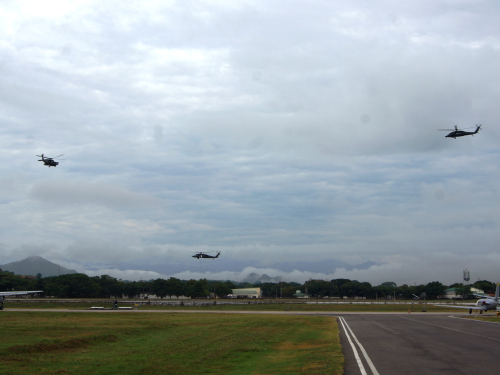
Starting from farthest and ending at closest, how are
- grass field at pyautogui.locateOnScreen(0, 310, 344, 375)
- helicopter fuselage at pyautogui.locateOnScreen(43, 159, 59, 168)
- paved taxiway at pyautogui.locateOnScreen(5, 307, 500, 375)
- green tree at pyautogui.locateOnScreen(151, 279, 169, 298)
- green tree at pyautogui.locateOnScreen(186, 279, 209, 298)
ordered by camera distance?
green tree at pyautogui.locateOnScreen(151, 279, 169, 298)
green tree at pyautogui.locateOnScreen(186, 279, 209, 298)
helicopter fuselage at pyautogui.locateOnScreen(43, 159, 59, 168)
grass field at pyautogui.locateOnScreen(0, 310, 344, 375)
paved taxiway at pyautogui.locateOnScreen(5, 307, 500, 375)

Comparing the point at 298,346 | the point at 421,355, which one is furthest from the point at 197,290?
the point at 421,355

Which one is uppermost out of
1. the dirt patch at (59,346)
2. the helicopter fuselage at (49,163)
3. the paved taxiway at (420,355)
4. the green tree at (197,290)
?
the helicopter fuselage at (49,163)

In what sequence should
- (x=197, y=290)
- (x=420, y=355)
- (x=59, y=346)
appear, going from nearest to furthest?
1. (x=420, y=355)
2. (x=59, y=346)
3. (x=197, y=290)

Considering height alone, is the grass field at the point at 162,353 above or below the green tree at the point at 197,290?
above

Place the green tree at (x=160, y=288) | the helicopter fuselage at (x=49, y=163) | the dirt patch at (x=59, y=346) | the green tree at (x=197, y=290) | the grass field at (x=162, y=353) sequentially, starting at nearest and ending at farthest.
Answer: the grass field at (x=162, y=353), the dirt patch at (x=59, y=346), the helicopter fuselage at (x=49, y=163), the green tree at (x=197, y=290), the green tree at (x=160, y=288)

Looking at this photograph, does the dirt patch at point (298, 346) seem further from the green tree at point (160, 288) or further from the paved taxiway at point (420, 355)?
the green tree at point (160, 288)

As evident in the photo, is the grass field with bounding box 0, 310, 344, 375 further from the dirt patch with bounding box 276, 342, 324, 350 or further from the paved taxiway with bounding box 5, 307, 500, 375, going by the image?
the paved taxiway with bounding box 5, 307, 500, 375

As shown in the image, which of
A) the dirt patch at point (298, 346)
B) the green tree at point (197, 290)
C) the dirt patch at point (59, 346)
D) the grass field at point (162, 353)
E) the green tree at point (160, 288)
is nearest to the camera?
the grass field at point (162, 353)

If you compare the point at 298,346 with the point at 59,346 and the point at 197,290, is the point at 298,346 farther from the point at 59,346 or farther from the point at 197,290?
the point at 197,290

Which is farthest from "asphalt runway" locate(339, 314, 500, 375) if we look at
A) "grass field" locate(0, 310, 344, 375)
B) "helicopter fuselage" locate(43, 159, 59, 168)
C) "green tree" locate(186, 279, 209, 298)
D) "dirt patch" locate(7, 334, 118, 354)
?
"green tree" locate(186, 279, 209, 298)

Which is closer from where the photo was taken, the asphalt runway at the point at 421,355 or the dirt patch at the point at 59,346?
the asphalt runway at the point at 421,355

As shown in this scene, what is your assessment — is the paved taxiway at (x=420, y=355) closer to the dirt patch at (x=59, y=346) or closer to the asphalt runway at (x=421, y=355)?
the asphalt runway at (x=421, y=355)

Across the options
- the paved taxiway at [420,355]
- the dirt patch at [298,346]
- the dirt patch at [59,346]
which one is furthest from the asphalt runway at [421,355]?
the dirt patch at [59,346]

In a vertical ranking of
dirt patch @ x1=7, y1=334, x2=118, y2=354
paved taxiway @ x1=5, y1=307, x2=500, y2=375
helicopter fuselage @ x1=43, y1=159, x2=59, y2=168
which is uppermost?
helicopter fuselage @ x1=43, y1=159, x2=59, y2=168
